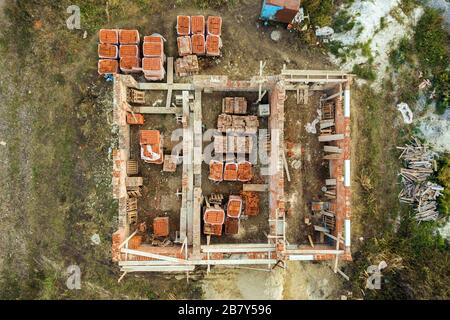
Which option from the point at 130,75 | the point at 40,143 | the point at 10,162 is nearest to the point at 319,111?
the point at 130,75

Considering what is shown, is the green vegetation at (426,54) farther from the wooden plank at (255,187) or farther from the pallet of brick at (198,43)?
the pallet of brick at (198,43)

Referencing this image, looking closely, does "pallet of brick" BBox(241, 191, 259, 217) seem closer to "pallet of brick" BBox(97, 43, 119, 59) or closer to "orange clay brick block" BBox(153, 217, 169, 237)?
"orange clay brick block" BBox(153, 217, 169, 237)

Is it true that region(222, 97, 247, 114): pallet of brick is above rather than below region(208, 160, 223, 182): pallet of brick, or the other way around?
above

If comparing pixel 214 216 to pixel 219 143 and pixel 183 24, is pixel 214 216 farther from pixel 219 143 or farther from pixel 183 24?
pixel 183 24

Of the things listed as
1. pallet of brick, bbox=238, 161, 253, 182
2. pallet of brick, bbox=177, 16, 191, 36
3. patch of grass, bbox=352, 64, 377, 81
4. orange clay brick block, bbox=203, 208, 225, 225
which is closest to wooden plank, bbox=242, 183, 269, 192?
pallet of brick, bbox=238, 161, 253, 182

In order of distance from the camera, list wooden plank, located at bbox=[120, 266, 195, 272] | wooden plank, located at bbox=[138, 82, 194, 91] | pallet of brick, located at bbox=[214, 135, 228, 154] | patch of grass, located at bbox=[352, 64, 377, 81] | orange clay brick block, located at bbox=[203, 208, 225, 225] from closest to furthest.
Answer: wooden plank, located at bbox=[120, 266, 195, 272], orange clay brick block, located at bbox=[203, 208, 225, 225], pallet of brick, located at bbox=[214, 135, 228, 154], wooden plank, located at bbox=[138, 82, 194, 91], patch of grass, located at bbox=[352, 64, 377, 81]
